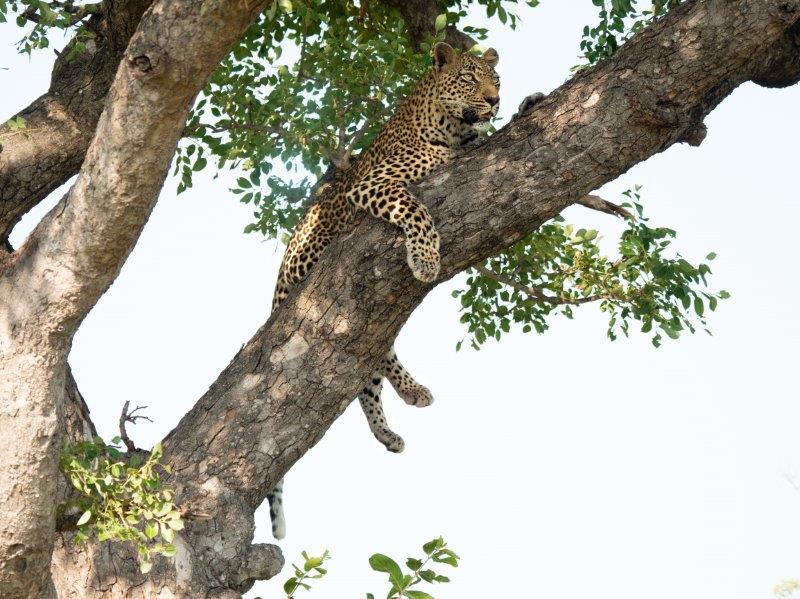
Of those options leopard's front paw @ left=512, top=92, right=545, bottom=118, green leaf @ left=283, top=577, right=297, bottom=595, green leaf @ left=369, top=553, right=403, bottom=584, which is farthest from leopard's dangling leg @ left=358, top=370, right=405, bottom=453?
green leaf @ left=369, top=553, right=403, bottom=584

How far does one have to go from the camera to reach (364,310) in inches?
240

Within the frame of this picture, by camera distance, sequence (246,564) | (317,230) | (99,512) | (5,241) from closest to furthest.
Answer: (99,512)
(246,564)
(5,241)
(317,230)

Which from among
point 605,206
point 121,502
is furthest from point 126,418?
point 605,206

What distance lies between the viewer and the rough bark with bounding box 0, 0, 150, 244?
722 centimetres

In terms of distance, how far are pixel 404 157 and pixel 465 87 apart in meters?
1.04

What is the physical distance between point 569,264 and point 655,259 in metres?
1.30

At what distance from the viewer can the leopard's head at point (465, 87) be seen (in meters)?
8.34

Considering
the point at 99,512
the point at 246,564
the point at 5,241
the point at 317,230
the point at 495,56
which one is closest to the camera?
the point at 99,512

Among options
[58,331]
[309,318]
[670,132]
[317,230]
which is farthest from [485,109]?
[58,331]

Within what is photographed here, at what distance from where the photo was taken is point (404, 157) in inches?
305

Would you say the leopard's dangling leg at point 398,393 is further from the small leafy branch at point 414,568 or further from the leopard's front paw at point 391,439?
the small leafy branch at point 414,568

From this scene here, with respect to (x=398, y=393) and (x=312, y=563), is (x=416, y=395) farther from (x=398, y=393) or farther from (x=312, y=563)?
(x=312, y=563)

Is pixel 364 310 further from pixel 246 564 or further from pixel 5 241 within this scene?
pixel 5 241

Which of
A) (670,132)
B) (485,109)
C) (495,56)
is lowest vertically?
(670,132)
